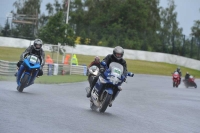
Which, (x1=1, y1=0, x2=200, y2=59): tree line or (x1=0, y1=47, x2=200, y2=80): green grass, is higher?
(x1=1, y1=0, x2=200, y2=59): tree line

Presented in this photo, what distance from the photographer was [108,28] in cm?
6888

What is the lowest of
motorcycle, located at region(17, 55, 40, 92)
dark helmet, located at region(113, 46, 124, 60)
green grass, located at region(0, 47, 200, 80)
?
green grass, located at region(0, 47, 200, 80)

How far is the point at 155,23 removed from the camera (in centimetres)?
9950

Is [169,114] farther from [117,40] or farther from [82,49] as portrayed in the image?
[117,40]

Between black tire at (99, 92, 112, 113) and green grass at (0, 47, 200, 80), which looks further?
green grass at (0, 47, 200, 80)

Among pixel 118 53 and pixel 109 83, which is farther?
pixel 118 53

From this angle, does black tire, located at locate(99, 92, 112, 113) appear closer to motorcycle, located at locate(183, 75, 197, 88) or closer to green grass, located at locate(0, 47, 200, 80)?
motorcycle, located at locate(183, 75, 197, 88)

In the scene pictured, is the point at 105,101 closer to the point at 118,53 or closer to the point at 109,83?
the point at 109,83

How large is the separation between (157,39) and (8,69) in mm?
41980

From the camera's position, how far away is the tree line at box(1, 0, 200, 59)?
45.2m

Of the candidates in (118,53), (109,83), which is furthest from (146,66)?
(109,83)

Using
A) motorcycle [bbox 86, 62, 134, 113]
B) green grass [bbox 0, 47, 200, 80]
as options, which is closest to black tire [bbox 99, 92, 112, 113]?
motorcycle [bbox 86, 62, 134, 113]

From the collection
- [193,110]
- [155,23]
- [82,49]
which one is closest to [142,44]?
[82,49]

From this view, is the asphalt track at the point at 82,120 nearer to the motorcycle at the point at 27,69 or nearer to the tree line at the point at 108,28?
the motorcycle at the point at 27,69
